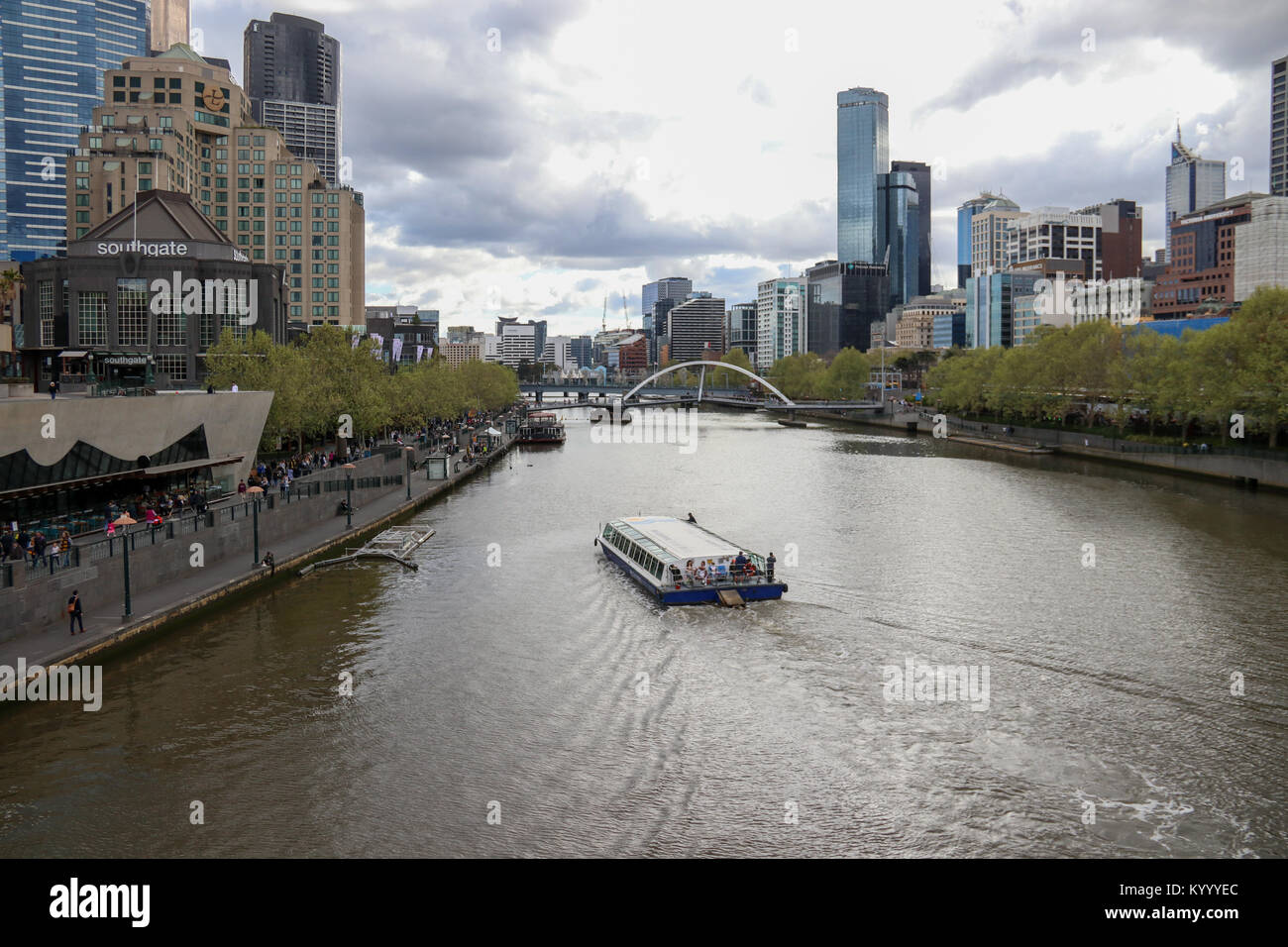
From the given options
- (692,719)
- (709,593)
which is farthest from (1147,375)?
(692,719)

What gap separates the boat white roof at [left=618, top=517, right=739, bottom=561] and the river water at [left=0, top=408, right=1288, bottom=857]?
1.96 meters

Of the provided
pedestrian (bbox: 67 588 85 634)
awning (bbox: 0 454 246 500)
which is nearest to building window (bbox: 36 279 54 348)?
awning (bbox: 0 454 246 500)

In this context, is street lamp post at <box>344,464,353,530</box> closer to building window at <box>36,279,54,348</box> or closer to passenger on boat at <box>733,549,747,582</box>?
passenger on boat at <box>733,549,747,582</box>

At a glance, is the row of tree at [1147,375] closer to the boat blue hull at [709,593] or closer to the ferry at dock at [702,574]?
the ferry at dock at [702,574]

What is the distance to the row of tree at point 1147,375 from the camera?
59281mm

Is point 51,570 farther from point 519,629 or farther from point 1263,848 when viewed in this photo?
point 1263,848

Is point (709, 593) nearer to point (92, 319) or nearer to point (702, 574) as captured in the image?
point (702, 574)

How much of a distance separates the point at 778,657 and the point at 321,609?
13.7 metres

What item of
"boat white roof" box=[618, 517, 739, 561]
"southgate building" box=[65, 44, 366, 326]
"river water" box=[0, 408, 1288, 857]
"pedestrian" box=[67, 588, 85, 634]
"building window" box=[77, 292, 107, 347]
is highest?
"southgate building" box=[65, 44, 366, 326]

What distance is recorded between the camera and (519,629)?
86.2 ft

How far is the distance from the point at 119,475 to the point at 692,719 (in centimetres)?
2414

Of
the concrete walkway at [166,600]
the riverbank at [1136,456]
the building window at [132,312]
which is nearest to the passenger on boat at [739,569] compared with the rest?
the concrete walkway at [166,600]

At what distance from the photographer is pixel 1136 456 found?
69062 mm

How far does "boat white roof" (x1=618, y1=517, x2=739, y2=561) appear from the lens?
30.2 m
